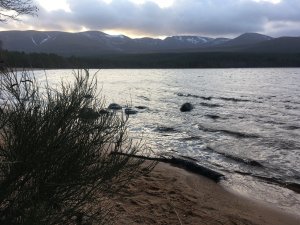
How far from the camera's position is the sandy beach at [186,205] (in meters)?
9.66

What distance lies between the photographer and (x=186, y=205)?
35.4ft

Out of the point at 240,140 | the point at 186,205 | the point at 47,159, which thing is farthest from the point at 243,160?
the point at 47,159

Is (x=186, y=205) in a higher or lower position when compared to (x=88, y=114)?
lower

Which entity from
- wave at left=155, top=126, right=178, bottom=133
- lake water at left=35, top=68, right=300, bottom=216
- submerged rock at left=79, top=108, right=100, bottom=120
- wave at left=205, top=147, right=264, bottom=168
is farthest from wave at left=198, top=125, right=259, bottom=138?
submerged rock at left=79, top=108, right=100, bottom=120

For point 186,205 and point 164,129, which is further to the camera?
point 164,129

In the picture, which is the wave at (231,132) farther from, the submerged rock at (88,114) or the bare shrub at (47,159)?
Result: the bare shrub at (47,159)

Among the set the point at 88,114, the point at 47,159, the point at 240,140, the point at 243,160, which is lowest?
the point at 240,140

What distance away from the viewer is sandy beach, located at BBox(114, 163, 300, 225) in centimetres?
966

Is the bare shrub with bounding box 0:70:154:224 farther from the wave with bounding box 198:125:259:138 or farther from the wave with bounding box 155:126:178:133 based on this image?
the wave with bounding box 155:126:178:133

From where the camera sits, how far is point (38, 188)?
17.1 ft

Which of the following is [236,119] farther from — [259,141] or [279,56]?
[279,56]

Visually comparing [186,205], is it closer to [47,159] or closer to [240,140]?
[47,159]

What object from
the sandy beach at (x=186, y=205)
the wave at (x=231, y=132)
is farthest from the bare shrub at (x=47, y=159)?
the wave at (x=231, y=132)

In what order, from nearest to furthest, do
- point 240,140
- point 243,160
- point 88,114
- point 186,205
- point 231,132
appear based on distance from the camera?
point 88,114, point 186,205, point 243,160, point 240,140, point 231,132
